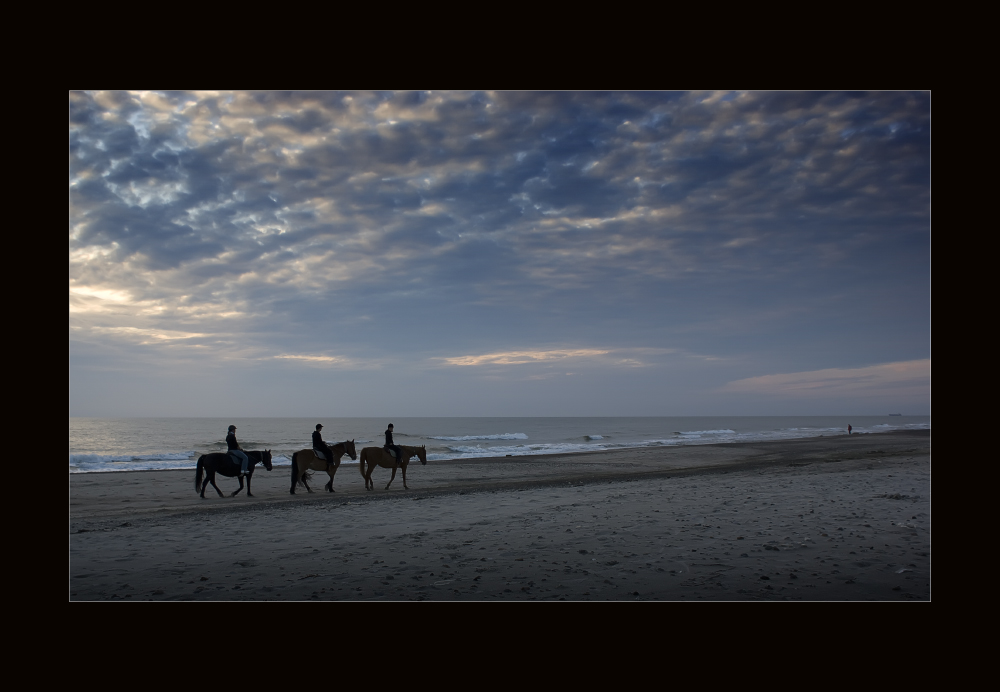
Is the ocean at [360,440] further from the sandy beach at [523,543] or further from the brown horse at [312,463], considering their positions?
the sandy beach at [523,543]

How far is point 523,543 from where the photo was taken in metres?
8.12

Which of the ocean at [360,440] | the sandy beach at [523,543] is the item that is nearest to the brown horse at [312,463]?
the sandy beach at [523,543]

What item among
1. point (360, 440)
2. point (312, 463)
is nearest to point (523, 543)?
point (312, 463)

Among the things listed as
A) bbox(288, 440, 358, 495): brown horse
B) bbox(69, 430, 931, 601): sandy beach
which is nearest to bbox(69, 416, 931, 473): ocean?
bbox(288, 440, 358, 495): brown horse

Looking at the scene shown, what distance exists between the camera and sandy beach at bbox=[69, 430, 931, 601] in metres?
5.98

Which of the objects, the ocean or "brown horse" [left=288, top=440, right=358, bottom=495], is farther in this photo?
the ocean

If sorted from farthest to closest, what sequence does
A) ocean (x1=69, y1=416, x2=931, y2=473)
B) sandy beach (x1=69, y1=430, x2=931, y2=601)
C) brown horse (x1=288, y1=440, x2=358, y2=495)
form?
ocean (x1=69, y1=416, x2=931, y2=473), brown horse (x1=288, y1=440, x2=358, y2=495), sandy beach (x1=69, y1=430, x2=931, y2=601)

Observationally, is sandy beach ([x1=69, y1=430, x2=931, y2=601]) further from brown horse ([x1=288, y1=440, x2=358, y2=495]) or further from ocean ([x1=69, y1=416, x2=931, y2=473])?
ocean ([x1=69, y1=416, x2=931, y2=473])

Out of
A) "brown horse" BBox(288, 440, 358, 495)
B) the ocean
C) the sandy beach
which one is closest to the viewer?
the sandy beach

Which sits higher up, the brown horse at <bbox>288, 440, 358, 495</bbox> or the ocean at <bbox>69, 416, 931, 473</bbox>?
the brown horse at <bbox>288, 440, 358, 495</bbox>

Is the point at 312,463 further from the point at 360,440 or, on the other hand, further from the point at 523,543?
the point at 360,440
